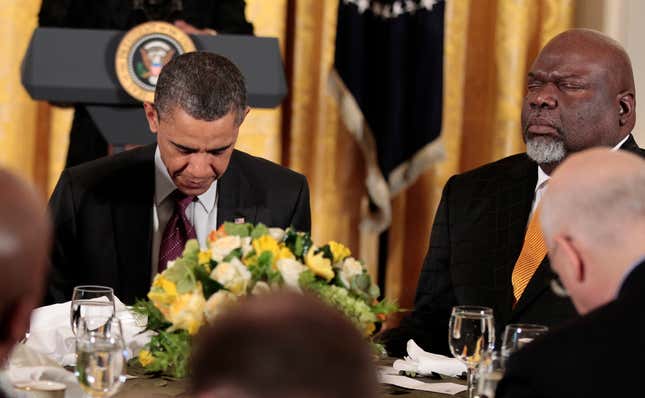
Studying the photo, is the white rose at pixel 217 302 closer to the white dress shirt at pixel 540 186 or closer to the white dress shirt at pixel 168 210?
the white dress shirt at pixel 168 210

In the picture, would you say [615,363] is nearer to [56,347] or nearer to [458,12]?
[56,347]

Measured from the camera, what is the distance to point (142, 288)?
353 centimetres

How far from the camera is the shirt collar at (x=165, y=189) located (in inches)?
138

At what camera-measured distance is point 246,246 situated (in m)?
2.39

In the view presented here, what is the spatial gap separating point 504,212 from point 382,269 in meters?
2.11

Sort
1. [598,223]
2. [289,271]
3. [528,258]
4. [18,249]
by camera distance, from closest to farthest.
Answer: [18,249]
[598,223]
[289,271]
[528,258]

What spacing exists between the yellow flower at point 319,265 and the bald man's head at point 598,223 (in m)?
0.65

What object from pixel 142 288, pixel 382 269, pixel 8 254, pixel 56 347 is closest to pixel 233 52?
pixel 142 288

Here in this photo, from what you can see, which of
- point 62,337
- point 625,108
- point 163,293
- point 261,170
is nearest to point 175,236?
point 261,170

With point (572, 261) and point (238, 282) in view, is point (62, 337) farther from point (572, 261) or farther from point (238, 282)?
point (572, 261)

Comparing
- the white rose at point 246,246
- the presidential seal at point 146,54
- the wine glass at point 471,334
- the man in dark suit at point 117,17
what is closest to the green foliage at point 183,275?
the white rose at point 246,246

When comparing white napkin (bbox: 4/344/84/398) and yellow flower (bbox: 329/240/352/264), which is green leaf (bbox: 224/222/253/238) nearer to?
yellow flower (bbox: 329/240/352/264)

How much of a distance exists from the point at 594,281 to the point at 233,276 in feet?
2.63

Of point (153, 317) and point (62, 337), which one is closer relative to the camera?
point (153, 317)
